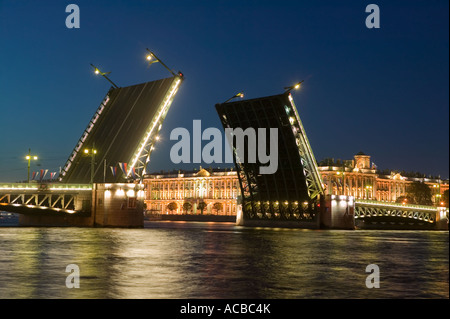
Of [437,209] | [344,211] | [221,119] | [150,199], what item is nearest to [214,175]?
[150,199]

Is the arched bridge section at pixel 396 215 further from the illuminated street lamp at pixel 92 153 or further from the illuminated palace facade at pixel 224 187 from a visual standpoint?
the illuminated street lamp at pixel 92 153

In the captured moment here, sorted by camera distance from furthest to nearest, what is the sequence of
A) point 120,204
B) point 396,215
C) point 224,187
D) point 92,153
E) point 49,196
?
1. point 224,187
2. point 396,215
3. point 49,196
4. point 120,204
5. point 92,153

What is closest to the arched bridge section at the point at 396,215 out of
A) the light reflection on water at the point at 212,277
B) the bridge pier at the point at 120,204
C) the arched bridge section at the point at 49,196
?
the bridge pier at the point at 120,204

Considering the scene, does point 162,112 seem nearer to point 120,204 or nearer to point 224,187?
point 120,204

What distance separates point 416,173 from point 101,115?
397 feet

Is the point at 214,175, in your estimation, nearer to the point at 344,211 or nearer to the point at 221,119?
the point at 344,211

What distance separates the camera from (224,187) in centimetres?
14762

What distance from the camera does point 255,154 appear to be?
61188 mm

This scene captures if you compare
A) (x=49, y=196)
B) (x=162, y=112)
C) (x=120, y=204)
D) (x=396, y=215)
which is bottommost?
(x=396, y=215)

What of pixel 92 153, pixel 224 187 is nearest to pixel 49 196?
pixel 92 153

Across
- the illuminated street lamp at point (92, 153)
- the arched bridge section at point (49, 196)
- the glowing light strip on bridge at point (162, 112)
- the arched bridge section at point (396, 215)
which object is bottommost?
the arched bridge section at point (396, 215)

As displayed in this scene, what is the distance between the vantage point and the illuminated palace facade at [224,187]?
138 m

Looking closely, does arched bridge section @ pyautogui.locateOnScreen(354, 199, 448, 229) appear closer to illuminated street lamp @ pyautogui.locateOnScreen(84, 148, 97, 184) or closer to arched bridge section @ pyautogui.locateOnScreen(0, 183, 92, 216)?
illuminated street lamp @ pyautogui.locateOnScreen(84, 148, 97, 184)

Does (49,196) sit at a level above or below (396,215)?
above
